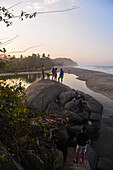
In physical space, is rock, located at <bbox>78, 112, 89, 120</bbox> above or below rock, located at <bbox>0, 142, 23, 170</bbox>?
below

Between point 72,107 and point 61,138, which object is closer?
point 61,138

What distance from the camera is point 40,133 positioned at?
21.2ft

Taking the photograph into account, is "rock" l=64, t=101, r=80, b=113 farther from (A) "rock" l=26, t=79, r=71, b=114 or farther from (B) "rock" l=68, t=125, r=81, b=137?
(A) "rock" l=26, t=79, r=71, b=114

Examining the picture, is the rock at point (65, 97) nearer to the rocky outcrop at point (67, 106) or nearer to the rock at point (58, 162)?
the rocky outcrop at point (67, 106)

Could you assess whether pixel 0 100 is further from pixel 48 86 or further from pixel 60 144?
pixel 48 86

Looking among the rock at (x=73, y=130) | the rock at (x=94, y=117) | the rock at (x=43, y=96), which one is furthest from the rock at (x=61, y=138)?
the rock at (x=94, y=117)

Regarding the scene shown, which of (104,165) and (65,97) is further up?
(65,97)

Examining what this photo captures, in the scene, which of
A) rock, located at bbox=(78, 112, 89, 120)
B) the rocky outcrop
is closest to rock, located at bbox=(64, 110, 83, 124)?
the rocky outcrop

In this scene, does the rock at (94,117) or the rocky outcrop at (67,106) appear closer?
the rocky outcrop at (67,106)

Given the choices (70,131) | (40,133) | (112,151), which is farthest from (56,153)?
(112,151)

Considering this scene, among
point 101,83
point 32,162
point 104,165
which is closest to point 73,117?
point 104,165

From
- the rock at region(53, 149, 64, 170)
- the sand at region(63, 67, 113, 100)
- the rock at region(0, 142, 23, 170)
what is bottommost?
the sand at region(63, 67, 113, 100)

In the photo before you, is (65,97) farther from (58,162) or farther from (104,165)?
(58,162)

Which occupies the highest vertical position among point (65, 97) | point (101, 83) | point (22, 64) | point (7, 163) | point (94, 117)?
point (22, 64)
